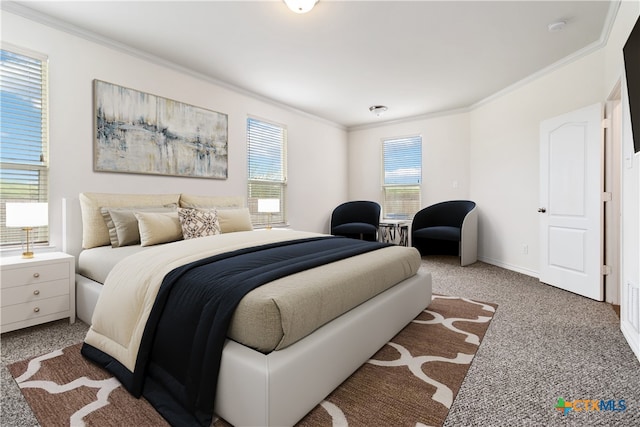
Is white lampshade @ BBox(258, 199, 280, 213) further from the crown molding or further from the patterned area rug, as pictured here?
the patterned area rug

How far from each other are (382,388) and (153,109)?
3.45 m

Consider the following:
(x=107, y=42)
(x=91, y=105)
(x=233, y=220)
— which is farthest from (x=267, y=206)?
(x=107, y=42)

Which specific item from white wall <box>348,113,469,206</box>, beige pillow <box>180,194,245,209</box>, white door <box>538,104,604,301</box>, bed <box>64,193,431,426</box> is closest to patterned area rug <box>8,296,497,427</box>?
bed <box>64,193,431,426</box>

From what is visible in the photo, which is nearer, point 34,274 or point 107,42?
point 34,274

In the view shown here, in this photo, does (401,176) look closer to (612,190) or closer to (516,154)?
(516,154)

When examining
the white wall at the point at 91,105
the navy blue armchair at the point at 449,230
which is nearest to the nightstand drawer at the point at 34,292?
the white wall at the point at 91,105

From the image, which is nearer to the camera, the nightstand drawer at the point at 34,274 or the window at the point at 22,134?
the nightstand drawer at the point at 34,274

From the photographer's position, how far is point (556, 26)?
2.87 meters

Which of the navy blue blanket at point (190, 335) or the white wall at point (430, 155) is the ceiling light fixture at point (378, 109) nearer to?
the white wall at point (430, 155)

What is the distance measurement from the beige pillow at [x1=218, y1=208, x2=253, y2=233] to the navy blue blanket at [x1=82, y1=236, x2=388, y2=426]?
148cm

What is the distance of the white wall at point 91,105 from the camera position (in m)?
2.76

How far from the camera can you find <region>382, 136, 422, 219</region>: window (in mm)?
5922

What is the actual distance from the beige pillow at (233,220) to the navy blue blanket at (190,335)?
1485 mm

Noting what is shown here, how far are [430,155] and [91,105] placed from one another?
498 cm
